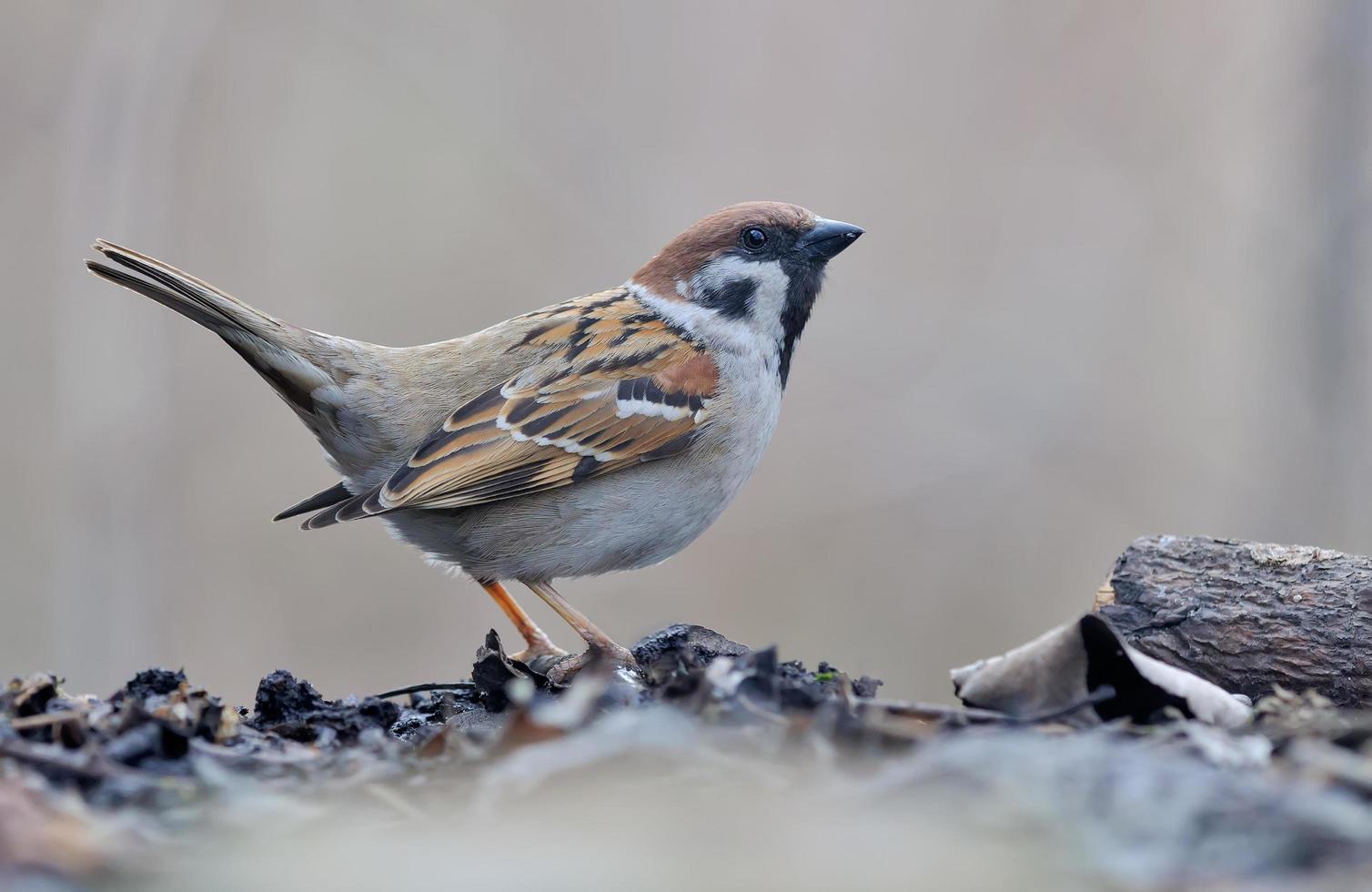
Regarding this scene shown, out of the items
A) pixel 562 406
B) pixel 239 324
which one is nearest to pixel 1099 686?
pixel 562 406

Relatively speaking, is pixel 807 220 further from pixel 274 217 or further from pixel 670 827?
pixel 274 217

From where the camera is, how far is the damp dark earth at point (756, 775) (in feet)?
6.48

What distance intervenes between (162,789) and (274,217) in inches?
375

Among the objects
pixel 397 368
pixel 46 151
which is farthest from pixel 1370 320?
pixel 46 151

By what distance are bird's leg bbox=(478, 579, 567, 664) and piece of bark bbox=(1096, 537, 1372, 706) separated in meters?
2.03

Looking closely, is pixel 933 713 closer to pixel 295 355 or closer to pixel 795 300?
pixel 795 300

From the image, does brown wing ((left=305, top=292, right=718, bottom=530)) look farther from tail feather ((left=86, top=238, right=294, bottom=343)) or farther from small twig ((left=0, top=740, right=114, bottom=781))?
small twig ((left=0, top=740, right=114, bottom=781))

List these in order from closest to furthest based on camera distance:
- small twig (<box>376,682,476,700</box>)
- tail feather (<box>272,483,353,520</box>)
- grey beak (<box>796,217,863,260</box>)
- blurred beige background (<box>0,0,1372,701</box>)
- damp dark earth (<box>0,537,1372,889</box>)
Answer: damp dark earth (<box>0,537,1372,889</box>), small twig (<box>376,682,476,700</box>), tail feather (<box>272,483,353,520</box>), grey beak (<box>796,217,863,260</box>), blurred beige background (<box>0,0,1372,701</box>)

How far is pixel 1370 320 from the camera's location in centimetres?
1029

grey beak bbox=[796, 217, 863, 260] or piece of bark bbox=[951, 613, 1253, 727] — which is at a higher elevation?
grey beak bbox=[796, 217, 863, 260]

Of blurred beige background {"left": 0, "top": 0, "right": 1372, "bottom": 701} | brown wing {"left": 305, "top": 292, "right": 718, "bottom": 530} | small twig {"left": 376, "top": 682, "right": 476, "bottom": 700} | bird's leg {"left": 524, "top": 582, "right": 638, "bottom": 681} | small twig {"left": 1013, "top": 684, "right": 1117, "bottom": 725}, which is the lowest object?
small twig {"left": 1013, "top": 684, "right": 1117, "bottom": 725}

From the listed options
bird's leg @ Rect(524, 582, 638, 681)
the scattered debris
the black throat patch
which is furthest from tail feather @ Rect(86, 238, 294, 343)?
the black throat patch

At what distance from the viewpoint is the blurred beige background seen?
996 cm

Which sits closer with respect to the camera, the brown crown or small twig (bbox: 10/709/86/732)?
small twig (bbox: 10/709/86/732)
